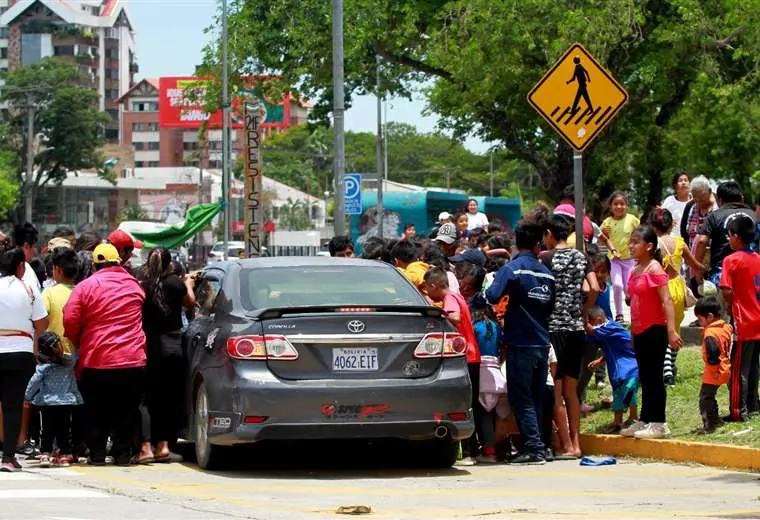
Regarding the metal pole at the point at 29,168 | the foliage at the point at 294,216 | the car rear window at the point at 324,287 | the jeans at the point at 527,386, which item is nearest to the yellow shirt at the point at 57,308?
the car rear window at the point at 324,287

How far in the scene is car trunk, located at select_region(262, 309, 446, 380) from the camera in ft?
37.1

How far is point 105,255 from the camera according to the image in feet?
41.4

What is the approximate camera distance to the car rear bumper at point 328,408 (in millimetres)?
11242

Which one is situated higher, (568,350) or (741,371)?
(568,350)

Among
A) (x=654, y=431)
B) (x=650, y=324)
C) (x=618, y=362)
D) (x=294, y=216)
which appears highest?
(x=294, y=216)

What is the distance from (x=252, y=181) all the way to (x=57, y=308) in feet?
36.4

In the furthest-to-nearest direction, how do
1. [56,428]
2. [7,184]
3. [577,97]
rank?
[7,184]
[577,97]
[56,428]

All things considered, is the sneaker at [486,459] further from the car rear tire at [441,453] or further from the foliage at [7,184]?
the foliage at [7,184]

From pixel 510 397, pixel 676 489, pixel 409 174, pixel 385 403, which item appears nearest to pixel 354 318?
pixel 385 403

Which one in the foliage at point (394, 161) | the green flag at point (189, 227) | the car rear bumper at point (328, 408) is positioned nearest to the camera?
the car rear bumper at point (328, 408)

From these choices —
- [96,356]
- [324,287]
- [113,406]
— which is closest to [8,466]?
[113,406]

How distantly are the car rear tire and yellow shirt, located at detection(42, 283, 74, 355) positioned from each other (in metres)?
3.02

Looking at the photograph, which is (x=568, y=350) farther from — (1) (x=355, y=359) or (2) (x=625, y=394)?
(1) (x=355, y=359)

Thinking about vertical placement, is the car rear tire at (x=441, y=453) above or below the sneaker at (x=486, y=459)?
above
